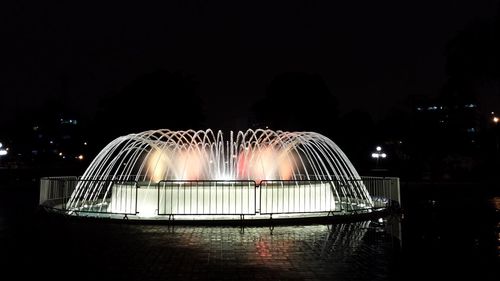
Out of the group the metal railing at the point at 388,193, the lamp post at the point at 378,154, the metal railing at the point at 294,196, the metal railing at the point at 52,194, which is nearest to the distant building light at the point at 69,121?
the lamp post at the point at 378,154

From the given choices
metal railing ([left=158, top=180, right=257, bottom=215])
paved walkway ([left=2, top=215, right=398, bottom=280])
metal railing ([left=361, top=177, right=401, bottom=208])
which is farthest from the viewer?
metal railing ([left=361, top=177, right=401, bottom=208])

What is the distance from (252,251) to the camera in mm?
9898

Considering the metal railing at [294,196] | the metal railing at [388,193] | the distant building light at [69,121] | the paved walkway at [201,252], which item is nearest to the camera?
the paved walkway at [201,252]

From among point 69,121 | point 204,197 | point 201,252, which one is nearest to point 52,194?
point 204,197

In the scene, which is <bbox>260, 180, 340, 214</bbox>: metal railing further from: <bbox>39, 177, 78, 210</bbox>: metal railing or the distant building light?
the distant building light

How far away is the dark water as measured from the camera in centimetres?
813

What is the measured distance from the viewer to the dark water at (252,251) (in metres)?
8.13

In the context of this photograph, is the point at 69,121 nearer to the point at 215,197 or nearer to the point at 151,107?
the point at 151,107

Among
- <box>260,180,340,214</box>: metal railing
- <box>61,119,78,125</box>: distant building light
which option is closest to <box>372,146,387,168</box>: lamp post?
<box>260,180,340,214</box>: metal railing

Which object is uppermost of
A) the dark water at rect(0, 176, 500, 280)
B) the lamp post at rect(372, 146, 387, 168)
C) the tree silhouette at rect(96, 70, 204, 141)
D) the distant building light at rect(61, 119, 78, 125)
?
the distant building light at rect(61, 119, 78, 125)

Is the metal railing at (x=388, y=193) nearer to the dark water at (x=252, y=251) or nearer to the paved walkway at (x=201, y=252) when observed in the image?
the dark water at (x=252, y=251)

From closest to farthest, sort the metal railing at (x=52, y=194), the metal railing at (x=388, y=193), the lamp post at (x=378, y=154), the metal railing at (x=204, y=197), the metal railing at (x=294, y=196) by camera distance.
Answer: the metal railing at (x=204, y=197), the metal railing at (x=294, y=196), the metal railing at (x=52, y=194), the metal railing at (x=388, y=193), the lamp post at (x=378, y=154)

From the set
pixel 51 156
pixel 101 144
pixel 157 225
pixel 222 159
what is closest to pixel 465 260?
pixel 157 225

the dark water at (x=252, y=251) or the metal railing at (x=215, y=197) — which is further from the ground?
the metal railing at (x=215, y=197)
